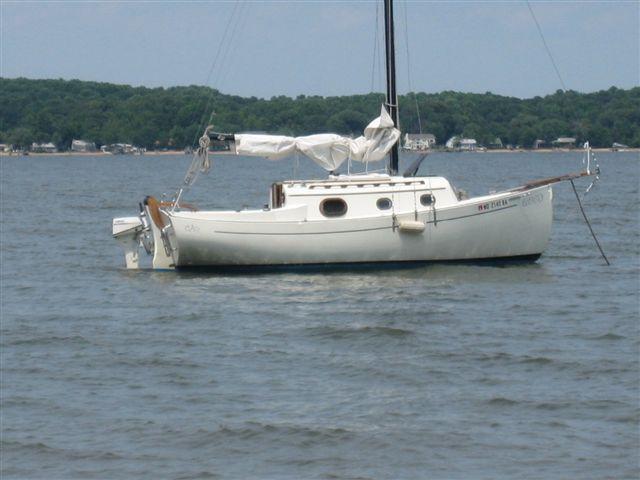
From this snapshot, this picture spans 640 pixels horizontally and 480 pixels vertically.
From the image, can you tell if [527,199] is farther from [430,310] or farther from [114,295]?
[114,295]

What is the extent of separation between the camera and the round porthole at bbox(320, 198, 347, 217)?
2739 cm

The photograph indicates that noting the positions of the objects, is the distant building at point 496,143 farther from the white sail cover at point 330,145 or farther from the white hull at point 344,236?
the white hull at point 344,236

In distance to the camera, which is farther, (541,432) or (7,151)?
(7,151)

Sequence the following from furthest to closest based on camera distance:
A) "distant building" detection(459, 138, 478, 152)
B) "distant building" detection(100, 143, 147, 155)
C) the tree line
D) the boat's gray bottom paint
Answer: "distant building" detection(100, 143, 147, 155)
"distant building" detection(459, 138, 478, 152)
the tree line
the boat's gray bottom paint

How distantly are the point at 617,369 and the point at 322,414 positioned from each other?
16.3 ft

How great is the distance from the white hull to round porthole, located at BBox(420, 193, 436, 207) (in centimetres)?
21

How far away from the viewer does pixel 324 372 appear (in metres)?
18.9

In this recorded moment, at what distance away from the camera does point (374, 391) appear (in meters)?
17.6

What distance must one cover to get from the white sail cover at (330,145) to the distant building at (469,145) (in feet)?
383

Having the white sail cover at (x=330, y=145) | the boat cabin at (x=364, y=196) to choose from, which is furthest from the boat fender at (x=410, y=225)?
the white sail cover at (x=330, y=145)

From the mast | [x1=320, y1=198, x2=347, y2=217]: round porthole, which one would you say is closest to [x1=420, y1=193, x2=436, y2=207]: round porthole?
[x1=320, y1=198, x2=347, y2=217]: round porthole

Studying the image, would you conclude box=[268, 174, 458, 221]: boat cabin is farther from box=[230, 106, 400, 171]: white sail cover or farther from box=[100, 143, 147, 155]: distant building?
box=[100, 143, 147, 155]: distant building

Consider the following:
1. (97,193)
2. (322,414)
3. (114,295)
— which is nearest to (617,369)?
(322,414)

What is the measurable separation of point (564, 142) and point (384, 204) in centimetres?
14533
